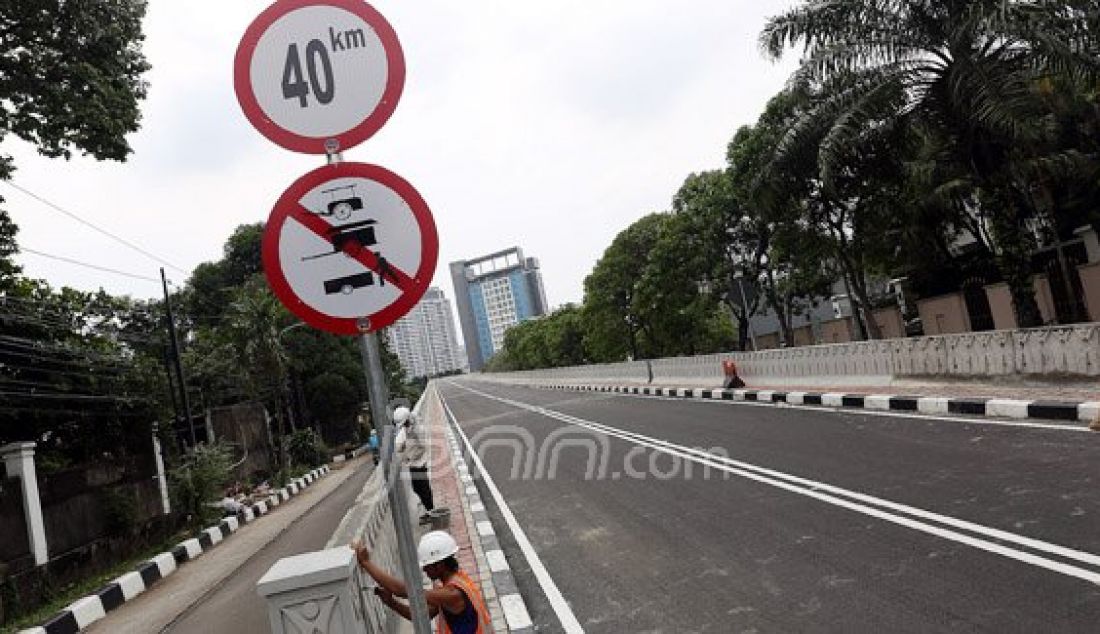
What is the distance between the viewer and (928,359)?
15.2 meters

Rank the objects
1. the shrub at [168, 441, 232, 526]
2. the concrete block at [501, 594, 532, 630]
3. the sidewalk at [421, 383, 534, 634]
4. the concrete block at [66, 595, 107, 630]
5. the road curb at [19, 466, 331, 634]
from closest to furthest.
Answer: the concrete block at [501, 594, 532, 630] → the sidewalk at [421, 383, 534, 634] → the road curb at [19, 466, 331, 634] → the concrete block at [66, 595, 107, 630] → the shrub at [168, 441, 232, 526]

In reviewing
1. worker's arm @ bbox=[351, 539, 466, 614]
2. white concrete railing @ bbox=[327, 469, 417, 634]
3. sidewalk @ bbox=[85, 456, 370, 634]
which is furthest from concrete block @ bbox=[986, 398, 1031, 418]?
sidewalk @ bbox=[85, 456, 370, 634]

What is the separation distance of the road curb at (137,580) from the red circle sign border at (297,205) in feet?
31.2

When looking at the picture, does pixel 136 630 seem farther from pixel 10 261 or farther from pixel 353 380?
pixel 353 380

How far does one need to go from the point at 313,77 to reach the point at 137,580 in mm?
12592

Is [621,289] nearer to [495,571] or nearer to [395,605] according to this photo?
[495,571]

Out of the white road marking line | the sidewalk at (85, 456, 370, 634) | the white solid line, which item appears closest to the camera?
the white road marking line

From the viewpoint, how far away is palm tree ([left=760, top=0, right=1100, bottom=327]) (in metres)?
12.5

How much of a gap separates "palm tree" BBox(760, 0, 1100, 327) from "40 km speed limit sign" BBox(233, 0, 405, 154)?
12889 mm

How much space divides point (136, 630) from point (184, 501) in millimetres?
9608

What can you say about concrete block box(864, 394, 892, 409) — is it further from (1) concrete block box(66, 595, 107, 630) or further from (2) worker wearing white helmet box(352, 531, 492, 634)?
(1) concrete block box(66, 595, 107, 630)

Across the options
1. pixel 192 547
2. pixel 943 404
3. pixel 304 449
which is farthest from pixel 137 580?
pixel 304 449

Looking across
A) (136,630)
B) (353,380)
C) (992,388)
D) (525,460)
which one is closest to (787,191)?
(992,388)

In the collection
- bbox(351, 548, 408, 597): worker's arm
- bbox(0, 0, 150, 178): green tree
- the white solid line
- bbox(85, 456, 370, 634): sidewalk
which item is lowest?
bbox(85, 456, 370, 634): sidewalk
